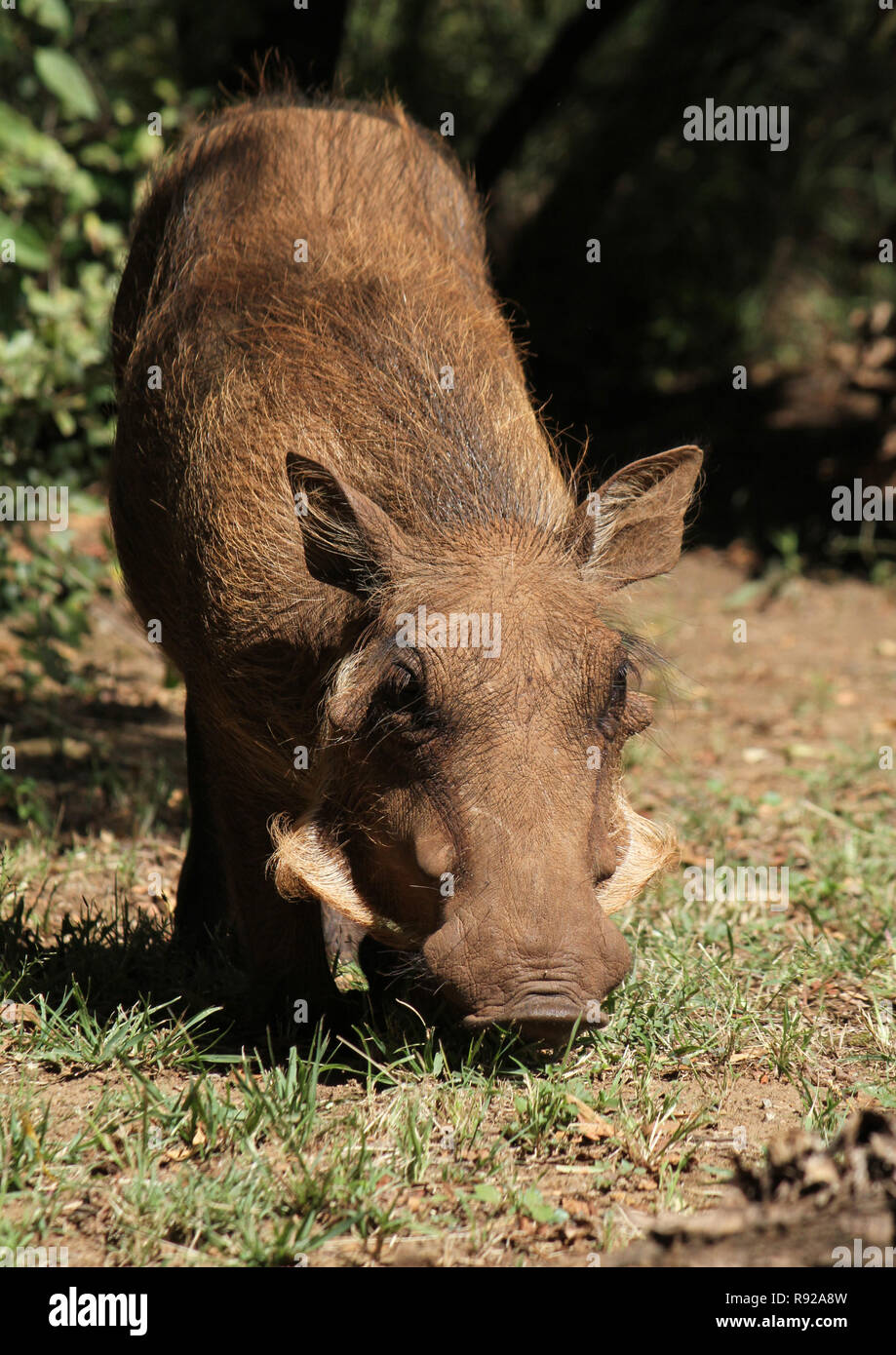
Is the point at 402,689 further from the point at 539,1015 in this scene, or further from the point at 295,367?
the point at 295,367

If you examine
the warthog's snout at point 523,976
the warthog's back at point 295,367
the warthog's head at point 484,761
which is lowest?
the warthog's snout at point 523,976

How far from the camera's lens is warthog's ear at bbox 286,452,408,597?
2988mm

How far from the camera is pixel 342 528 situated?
301 cm

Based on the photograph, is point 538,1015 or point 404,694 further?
point 404,694

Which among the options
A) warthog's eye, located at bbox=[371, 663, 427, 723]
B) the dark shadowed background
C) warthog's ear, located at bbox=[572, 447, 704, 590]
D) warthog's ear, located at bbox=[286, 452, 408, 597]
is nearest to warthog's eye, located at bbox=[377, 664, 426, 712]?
warthog's eye, located at bbox=[371, 663, 427, 723]

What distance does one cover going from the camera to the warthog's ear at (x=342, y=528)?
9.80ft

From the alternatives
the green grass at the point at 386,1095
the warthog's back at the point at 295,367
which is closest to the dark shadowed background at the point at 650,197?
the warthog's back at the point at 295,367

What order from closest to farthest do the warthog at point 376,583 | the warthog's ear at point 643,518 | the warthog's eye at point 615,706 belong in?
1. the warthog at point 376,583
2. the warthog's eye at point 615,706
3. the warthog's ear at point 643,518

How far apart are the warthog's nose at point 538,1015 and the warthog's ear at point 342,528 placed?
934 mm

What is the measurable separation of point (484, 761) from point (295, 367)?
48.3 inches

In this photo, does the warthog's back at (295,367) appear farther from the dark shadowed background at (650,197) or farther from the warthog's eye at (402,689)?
the dark shadowed background at (650,197)

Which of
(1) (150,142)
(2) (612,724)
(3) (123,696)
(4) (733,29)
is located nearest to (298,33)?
(1) (150,142)

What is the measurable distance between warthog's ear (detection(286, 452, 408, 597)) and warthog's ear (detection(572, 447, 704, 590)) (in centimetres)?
51

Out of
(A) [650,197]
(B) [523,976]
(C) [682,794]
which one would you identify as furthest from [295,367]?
(A) [650,197]
